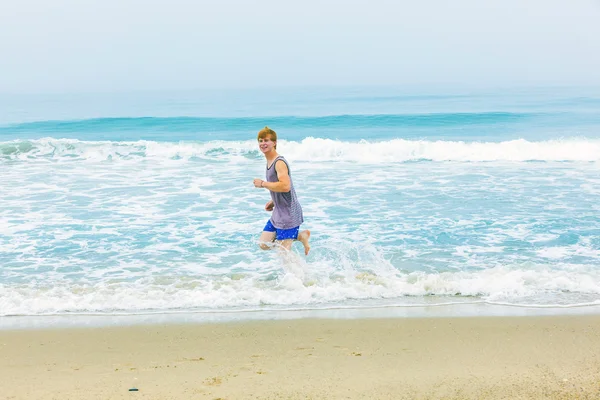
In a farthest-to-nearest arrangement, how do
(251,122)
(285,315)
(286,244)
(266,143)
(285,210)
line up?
1. (251,122)
2. (286,244)
3. (285,210)
4. (266,143)
5. (285,315)

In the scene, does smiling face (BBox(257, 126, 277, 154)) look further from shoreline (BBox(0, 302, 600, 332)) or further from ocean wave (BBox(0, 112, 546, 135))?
ocean wave (BBox(0, 112, 546, 135))

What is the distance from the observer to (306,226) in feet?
31.2

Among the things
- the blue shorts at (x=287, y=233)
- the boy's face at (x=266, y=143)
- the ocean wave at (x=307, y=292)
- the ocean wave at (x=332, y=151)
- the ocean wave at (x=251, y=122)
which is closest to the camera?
the ocean wave at (x=307, y=292)

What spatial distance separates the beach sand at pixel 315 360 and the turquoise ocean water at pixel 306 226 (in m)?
0.66

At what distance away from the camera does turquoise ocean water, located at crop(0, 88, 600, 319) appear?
20.7 feet

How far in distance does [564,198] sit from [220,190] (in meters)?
6.64

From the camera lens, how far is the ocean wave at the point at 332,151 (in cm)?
1892

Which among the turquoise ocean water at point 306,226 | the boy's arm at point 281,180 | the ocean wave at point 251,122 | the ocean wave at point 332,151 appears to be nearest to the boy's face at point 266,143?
the boy's arm at point 281,180

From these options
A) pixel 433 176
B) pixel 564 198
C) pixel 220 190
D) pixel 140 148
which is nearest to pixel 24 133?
pixel 140 148

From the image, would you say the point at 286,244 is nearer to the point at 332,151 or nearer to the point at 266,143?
the point at 266,143

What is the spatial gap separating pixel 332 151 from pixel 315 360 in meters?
16.1

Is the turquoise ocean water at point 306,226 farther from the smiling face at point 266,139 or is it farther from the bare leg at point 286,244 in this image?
the smiling face at point 266,139

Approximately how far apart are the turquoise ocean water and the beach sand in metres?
0.66

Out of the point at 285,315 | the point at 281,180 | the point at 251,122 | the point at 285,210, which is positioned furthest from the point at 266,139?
the point at 251,122
